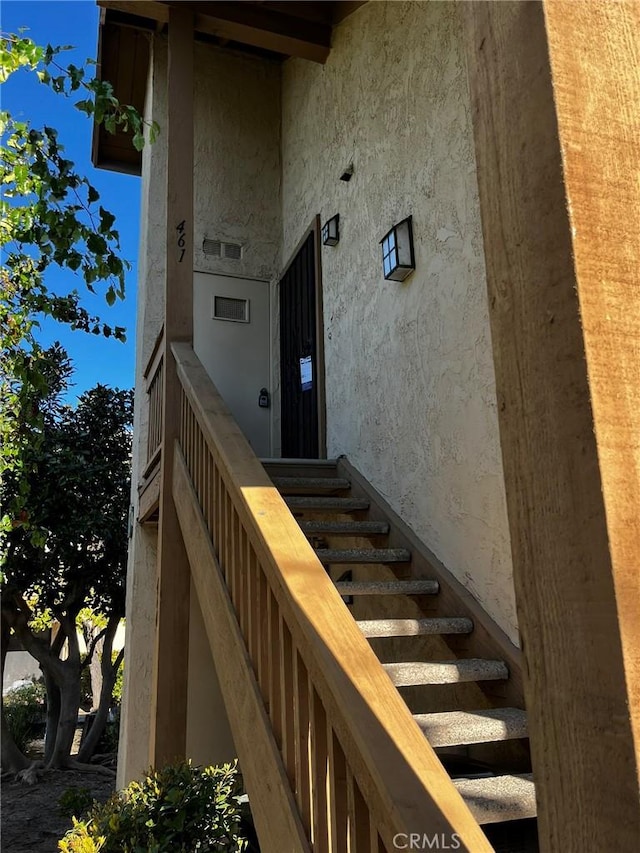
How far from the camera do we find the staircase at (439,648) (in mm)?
2102

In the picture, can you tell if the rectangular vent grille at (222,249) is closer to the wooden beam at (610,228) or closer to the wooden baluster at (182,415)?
the wooden baluster at (182,415)

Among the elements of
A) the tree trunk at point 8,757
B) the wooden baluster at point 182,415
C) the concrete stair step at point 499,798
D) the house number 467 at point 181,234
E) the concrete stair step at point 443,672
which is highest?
the house number 467 at point 181,234

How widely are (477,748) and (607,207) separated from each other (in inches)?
106

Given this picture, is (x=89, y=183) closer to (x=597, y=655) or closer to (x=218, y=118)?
(x=597, y=655)

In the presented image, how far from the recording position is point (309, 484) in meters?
4.17

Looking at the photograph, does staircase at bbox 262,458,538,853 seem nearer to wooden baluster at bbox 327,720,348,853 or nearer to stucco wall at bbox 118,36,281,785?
wooden baluster at bbox 327,720,348,853

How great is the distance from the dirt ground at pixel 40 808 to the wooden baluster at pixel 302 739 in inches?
209

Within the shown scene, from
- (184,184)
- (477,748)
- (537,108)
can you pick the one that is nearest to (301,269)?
(184,184)

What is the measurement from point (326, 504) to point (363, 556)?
58cm

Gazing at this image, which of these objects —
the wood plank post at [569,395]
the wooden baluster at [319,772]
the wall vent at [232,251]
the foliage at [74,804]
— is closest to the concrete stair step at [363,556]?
the wooden baluster at [319,772]

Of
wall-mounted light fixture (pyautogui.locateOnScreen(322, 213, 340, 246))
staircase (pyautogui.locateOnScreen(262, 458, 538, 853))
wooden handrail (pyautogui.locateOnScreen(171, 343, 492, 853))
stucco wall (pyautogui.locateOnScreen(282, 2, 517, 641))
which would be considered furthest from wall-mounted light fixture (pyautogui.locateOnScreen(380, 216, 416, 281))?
wooden handrail (pyautogui.locateOnScreen(171, 343, 492, 853))

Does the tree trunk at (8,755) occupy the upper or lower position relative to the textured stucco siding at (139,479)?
lower

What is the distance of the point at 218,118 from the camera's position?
635 cm

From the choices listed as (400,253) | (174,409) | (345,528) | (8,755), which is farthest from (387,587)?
(8,755)
